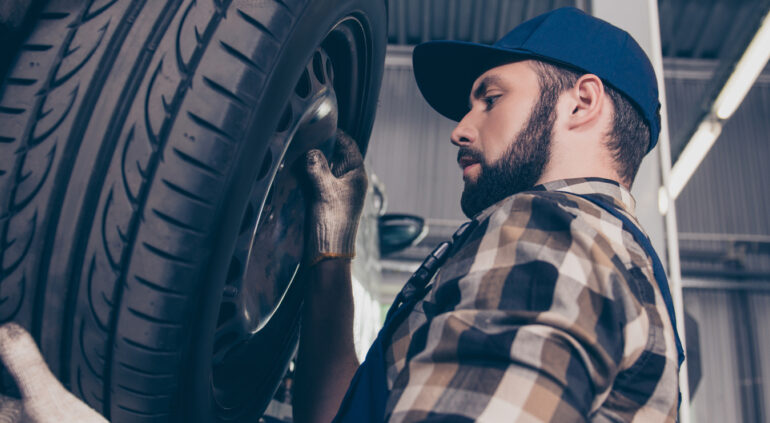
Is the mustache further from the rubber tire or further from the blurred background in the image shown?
the blurred background

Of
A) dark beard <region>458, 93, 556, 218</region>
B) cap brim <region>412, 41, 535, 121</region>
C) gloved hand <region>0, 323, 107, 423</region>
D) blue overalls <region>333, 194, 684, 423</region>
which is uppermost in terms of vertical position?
cap brim <region>412, 41, 535, 121</region>

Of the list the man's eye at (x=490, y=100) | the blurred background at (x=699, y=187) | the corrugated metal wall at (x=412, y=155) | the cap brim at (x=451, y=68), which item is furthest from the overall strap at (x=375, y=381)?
the corrugated metal wall at (x=412, y=155)

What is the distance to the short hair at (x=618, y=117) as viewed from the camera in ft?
2.66

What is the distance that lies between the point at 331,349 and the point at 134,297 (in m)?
0.51

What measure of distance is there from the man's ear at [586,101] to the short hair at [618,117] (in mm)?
15

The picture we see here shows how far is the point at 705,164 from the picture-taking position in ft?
23.5

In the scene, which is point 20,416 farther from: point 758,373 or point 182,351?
point 758,373

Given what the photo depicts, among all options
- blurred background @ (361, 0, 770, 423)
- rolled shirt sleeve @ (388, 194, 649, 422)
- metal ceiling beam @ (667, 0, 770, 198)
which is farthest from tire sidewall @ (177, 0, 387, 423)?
blurred background @ (361, 0, 770, 423)

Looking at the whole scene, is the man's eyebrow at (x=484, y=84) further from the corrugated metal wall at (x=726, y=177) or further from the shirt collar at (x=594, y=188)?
the corrugated metal wall at (x=726, y=177)

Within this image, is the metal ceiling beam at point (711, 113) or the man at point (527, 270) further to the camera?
the metal ceiling beam at point (711, 113)

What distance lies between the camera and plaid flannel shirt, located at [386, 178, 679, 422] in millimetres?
450

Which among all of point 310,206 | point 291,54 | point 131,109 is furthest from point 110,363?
point 310,206

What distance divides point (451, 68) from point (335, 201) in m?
0.34

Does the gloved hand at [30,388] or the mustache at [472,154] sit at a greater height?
the mustache at [472,154]
